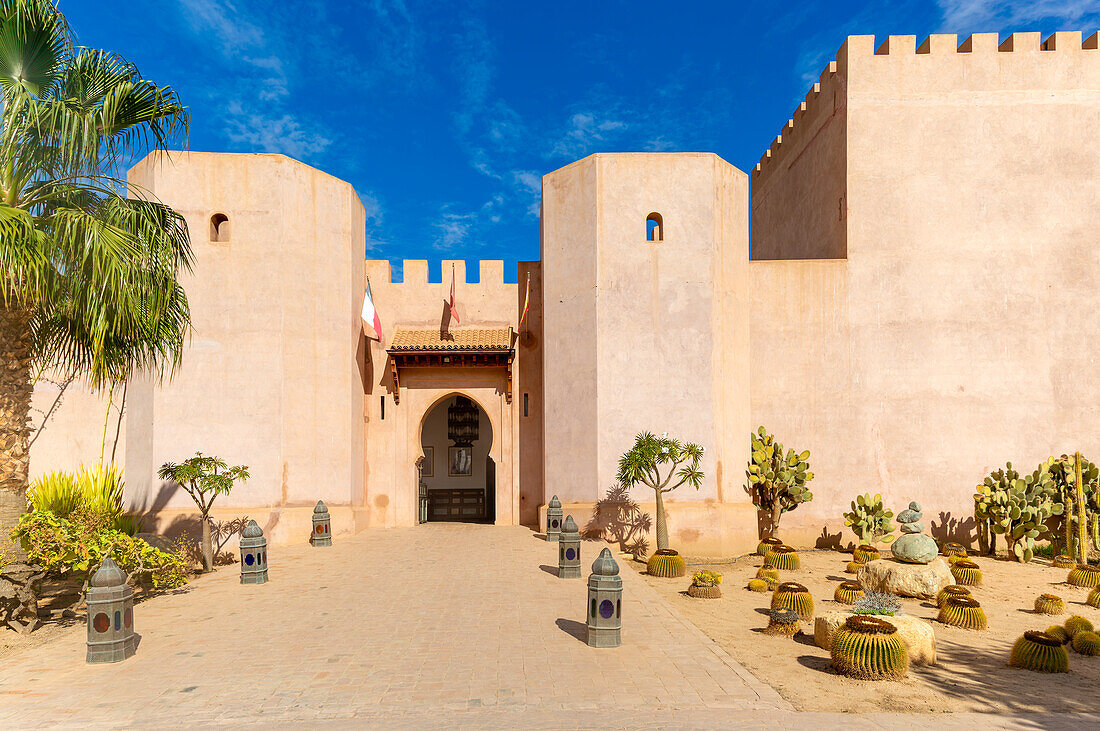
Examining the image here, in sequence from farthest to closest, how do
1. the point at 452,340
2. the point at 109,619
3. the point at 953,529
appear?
the point at 452,340 < the point at 953,529 < the point at 109,619

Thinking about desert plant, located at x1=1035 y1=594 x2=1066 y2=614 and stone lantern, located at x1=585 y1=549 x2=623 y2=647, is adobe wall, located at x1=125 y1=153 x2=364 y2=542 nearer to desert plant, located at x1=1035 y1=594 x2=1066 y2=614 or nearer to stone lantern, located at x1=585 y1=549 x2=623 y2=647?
stone lantern, located at x1=585 y1=549 x2=623 y2=647

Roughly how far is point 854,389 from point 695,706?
13047 millimetres

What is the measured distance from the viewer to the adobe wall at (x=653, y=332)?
53.1ft

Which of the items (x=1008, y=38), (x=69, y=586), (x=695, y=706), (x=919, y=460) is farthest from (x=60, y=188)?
(x=1008, y=38)

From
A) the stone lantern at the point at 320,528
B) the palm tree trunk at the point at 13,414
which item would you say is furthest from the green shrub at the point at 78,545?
the stone lantern at the point at 320,528

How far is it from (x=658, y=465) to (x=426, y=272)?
9313mm

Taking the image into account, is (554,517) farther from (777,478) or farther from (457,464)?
(457,464)

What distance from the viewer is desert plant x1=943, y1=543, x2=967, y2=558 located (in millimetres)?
15375

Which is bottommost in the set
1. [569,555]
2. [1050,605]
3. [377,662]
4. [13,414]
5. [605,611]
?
[1050,605]

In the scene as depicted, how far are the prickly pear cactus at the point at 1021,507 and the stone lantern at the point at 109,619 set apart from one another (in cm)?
1829

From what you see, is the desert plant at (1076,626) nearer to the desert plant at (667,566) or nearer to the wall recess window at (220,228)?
the desert plant at (667,566)

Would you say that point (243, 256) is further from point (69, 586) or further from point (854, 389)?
point (854, 389)

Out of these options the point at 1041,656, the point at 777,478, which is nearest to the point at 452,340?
the point at 777,478

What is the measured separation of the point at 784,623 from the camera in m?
9.73
